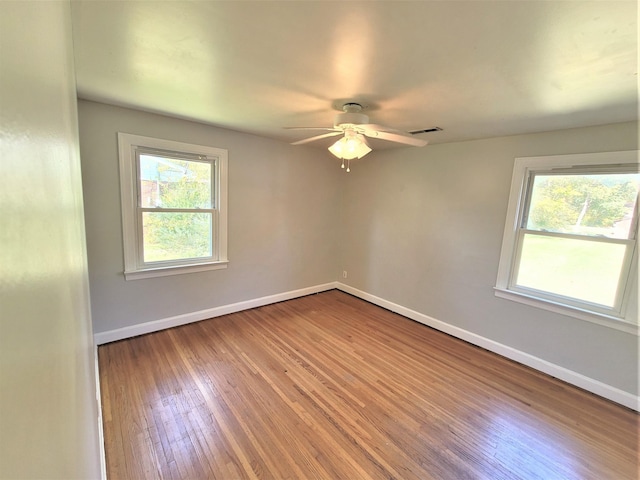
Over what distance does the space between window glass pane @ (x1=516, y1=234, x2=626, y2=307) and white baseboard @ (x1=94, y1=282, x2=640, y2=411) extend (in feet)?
2.28

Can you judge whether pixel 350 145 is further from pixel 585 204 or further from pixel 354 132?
pixel 585 204

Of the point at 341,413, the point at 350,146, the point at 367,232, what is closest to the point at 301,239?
the point at 367,232

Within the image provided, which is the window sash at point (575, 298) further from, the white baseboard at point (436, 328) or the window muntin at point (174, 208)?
the window muntin at point (174, 208)

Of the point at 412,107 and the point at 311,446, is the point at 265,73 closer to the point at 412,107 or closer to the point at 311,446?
the point at 412,107

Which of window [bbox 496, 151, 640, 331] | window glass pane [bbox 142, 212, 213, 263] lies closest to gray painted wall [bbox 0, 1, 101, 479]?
window glass pane [bbox 142, 212, 213, 263]

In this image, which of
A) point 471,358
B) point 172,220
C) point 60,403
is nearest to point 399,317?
point 471,358

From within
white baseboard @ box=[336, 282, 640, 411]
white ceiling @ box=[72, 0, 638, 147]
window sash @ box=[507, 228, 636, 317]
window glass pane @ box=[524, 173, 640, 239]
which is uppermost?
white ceiling @ box=[72, 0, 638, 147]

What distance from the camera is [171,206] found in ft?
9.89

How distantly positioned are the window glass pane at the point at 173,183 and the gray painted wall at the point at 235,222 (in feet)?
0.78

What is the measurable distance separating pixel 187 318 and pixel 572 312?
387 centimetres

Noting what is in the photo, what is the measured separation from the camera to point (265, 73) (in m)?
1.77

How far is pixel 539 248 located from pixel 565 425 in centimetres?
148

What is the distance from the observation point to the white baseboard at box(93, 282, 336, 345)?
2.82m

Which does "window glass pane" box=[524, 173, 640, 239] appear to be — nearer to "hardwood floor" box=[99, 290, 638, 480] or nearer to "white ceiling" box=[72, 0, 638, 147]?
"white ceiling" box=[72, 0, 638, 147]
